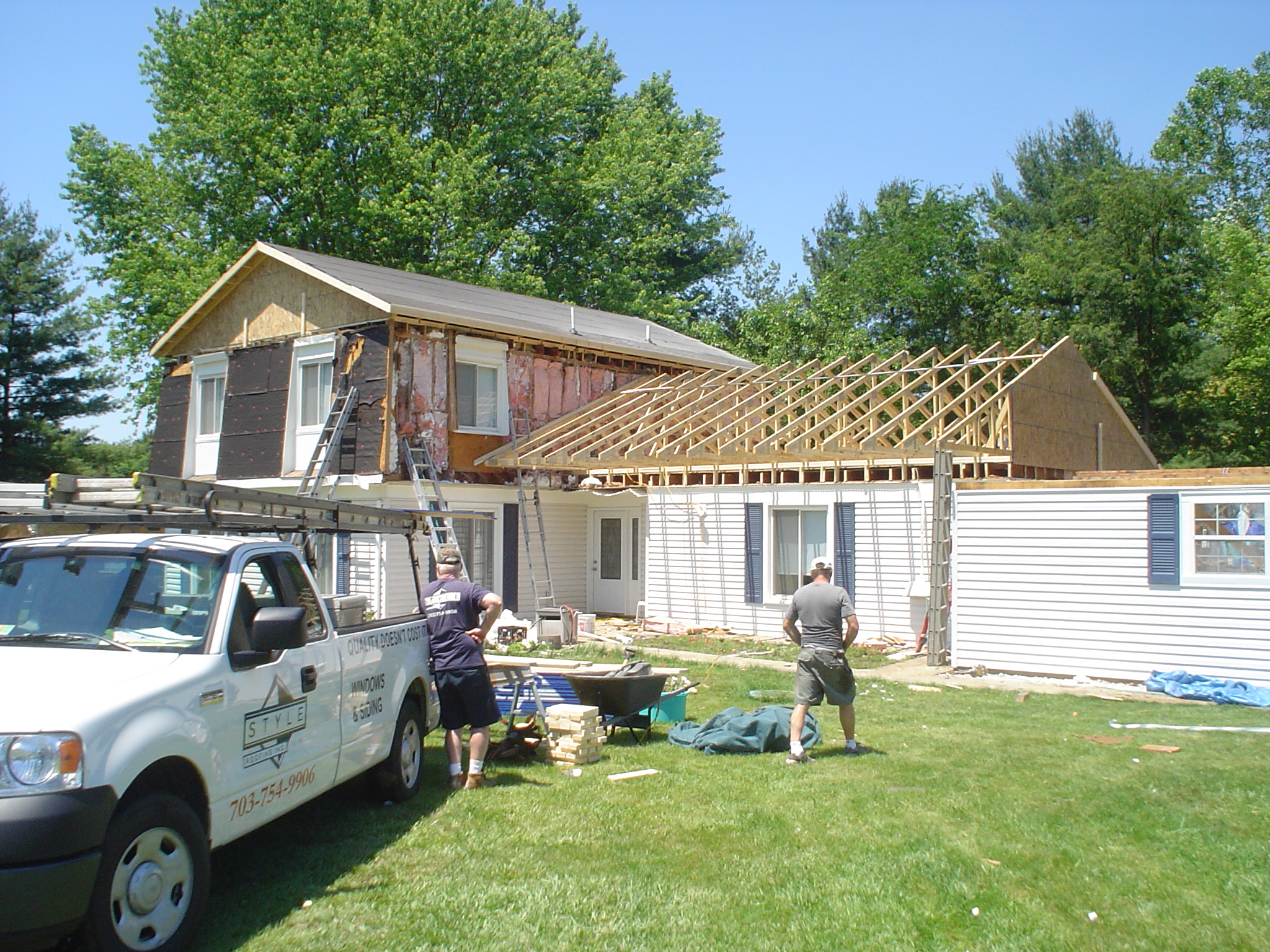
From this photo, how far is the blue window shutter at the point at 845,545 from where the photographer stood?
17078 mm

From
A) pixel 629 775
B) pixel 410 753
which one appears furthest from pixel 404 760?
pixel 629 775

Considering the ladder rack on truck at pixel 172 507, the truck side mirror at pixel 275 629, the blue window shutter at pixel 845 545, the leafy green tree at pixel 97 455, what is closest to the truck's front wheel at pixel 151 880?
the truck side mirror at pixel 275 629

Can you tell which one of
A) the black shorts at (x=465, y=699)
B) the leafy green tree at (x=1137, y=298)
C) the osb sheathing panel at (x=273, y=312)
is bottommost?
the black shorts at (x=465, y=699)

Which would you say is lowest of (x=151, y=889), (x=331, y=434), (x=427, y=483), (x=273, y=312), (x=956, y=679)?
(x=956, y=679)

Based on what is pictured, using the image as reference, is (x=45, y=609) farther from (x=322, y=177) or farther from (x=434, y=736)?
(x=322, y=177)

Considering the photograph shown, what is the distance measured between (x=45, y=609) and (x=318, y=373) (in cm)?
1496

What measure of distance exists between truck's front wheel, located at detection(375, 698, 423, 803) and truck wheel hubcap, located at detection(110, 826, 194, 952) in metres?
2.49

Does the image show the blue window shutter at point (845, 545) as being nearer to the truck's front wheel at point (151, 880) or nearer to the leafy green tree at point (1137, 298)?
the truck's front wheel at point (151, 880)

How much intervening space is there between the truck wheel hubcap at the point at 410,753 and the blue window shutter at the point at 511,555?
1203 cm

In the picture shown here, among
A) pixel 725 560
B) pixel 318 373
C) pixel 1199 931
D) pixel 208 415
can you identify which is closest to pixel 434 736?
pixel 1199 931

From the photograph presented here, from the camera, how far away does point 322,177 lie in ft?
98.6

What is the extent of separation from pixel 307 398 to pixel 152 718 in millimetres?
16040

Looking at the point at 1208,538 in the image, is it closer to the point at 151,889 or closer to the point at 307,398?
the point at 151,889

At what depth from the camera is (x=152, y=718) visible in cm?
444
